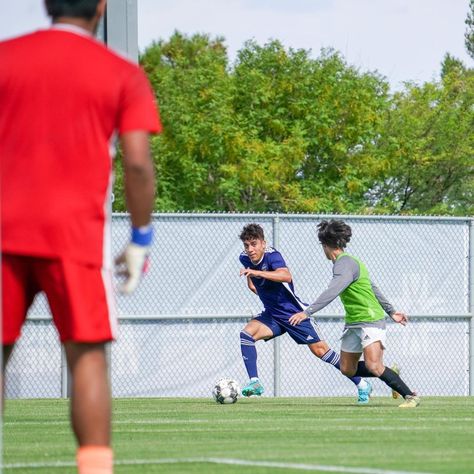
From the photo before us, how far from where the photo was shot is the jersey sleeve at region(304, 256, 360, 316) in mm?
14008

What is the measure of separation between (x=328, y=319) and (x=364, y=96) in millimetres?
23284

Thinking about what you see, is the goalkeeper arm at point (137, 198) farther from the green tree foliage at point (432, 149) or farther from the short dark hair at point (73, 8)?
the green tree foliage at point (432, 149)

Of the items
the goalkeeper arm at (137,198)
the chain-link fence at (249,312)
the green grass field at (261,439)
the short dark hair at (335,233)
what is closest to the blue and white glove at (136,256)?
the goalkeeper arm at (137,198)

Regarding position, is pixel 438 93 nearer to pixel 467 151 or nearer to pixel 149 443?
pixel 467 151

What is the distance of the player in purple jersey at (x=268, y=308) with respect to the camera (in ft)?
52.1

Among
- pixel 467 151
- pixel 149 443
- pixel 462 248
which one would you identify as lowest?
pixel 149 443

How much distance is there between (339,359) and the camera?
52.1 feet

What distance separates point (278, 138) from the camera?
41.6 metres

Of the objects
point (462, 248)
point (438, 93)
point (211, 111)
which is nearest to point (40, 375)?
point (462, 248)

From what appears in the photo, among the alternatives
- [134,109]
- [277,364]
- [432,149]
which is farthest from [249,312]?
[432,149]

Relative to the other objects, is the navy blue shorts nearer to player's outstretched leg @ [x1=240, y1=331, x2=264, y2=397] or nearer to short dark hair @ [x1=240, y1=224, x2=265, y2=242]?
player's outstretched leg @ [x1=240, y1=331, x2=264, y2=397]

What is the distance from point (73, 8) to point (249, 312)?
1329cm

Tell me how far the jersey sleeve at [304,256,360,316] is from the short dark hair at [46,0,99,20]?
28.5ft

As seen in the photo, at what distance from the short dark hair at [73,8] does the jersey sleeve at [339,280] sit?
868cm
